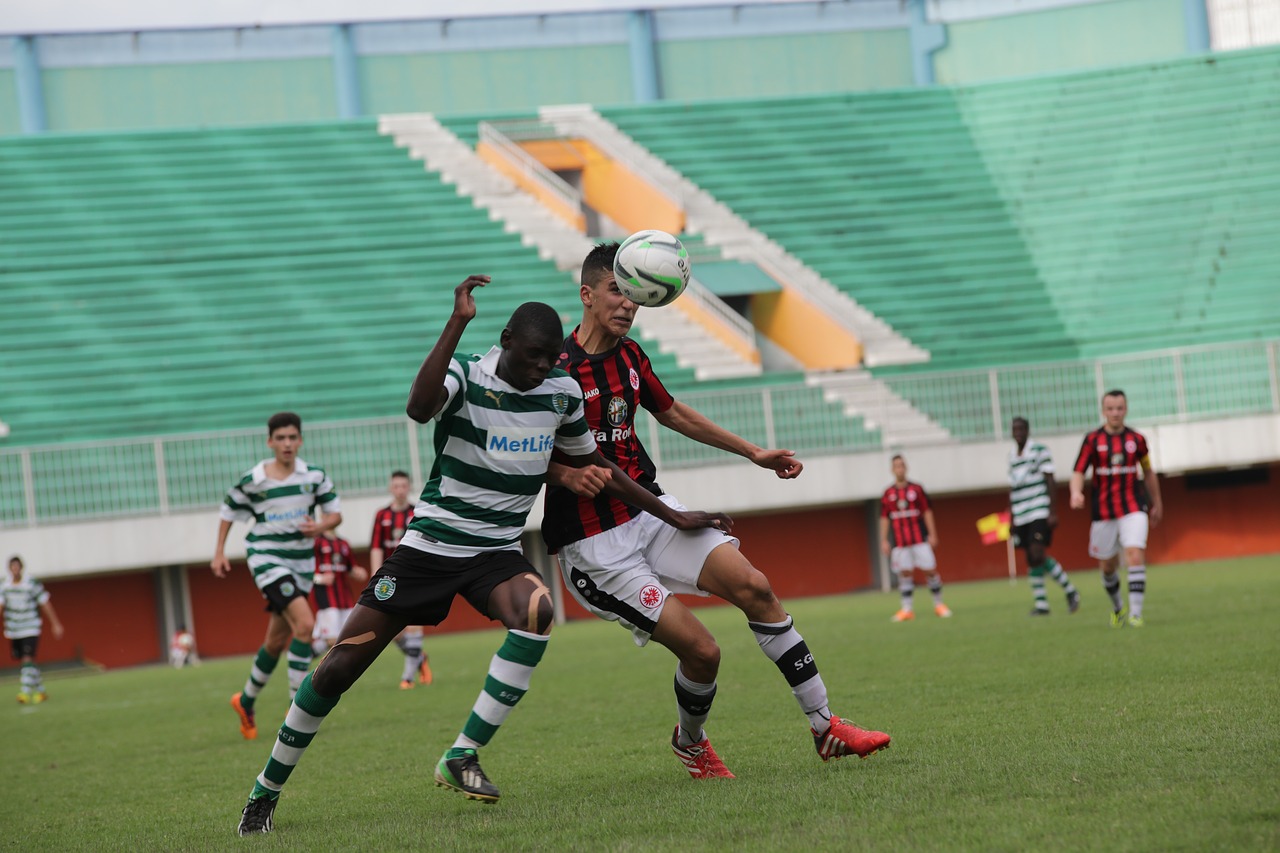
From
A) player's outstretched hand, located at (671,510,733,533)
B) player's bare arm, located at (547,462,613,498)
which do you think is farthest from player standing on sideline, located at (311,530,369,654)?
player's bare arm, located at (547,462,613,498)

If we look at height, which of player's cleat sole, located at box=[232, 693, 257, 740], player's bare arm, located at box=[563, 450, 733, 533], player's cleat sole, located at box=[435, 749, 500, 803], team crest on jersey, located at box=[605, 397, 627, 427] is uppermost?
team crest on jersey, located at box=[605, 397, 627, 427]

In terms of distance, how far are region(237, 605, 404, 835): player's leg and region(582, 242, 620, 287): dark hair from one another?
1703 millimetres

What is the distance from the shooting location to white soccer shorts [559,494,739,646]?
6551 millimetres

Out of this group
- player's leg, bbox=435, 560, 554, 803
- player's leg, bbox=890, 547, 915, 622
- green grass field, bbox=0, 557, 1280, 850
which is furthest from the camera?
player's leg, bbox=890, 547, 915, 622

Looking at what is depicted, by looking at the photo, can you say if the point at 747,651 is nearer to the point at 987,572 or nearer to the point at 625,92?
the point at 987,572

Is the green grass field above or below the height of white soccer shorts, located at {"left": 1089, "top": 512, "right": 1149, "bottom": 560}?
below

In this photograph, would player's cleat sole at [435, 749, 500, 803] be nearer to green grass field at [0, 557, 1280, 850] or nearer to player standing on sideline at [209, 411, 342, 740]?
green grass field at [0, 557, 1280, 850]

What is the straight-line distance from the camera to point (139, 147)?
3128cm

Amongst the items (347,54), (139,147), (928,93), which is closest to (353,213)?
(139,147)

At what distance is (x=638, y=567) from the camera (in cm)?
664

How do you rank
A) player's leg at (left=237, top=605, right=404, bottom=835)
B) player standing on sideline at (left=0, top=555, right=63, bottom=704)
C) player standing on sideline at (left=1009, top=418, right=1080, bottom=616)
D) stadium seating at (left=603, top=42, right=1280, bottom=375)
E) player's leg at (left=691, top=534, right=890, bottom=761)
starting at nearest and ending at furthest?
player's leg at (left=237, top=605, right=404, bottom=835)
player's leg at (left=691, top=534, right=890, bottom=761)
player standing on sideline at (left=1009, top=418, right=1080, bottom=616)
player standing on sideline at (left=0, top=555, right=63, bottom=704)
stadium seating at (left=603, top=42, right=1280, bottom=375)

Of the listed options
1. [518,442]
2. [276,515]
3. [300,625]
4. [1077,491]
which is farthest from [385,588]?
[1077,491]

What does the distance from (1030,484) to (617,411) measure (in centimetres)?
1161

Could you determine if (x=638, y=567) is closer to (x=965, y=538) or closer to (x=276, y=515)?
(x=276, y=515)
